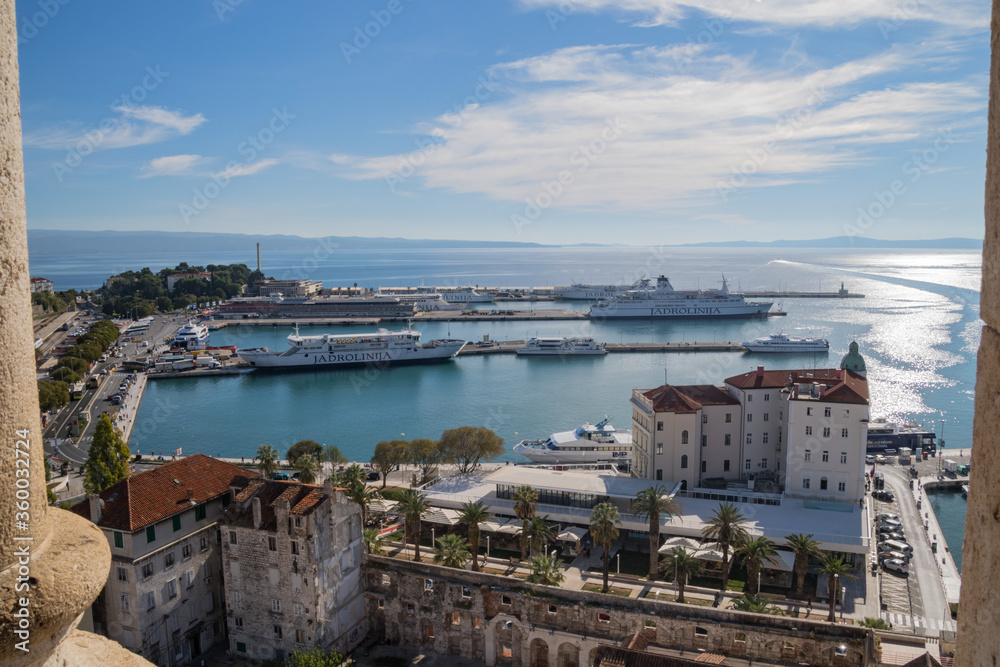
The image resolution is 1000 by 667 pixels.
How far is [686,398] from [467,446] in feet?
35.0

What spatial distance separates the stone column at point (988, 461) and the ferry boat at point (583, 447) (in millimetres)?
38595

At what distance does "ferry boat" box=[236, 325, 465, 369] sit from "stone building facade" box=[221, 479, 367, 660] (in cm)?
5198

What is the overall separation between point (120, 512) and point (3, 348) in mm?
19814

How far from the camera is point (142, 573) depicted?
754 inches

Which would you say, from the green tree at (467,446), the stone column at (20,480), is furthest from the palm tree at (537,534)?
the stone column at (20,480)

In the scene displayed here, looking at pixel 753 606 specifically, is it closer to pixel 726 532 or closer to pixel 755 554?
pixel 755 554

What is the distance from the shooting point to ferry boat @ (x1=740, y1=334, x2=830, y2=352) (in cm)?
7750

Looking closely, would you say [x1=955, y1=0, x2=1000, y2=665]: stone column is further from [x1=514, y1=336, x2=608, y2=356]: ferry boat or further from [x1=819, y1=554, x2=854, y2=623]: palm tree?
[x1=514, y1=336, x2=608, y2=356]: ferry boat

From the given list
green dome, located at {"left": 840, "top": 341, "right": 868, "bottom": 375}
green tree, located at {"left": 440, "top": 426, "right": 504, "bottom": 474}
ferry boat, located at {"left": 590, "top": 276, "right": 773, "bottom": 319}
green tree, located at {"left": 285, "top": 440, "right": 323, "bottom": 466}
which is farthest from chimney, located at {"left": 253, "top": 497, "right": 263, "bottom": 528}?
ferry boat, located at {"left": 590, "top": 276, "right": 773, "bottom": 319}

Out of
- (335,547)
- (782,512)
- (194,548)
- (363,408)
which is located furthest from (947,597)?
(363,408)

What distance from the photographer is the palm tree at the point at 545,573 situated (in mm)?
20953

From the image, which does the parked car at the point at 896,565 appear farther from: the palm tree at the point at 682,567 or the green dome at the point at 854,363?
the green dome at the point at 854,363

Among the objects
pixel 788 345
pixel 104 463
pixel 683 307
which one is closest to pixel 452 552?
pixel 104 463

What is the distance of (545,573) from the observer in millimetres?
20969
